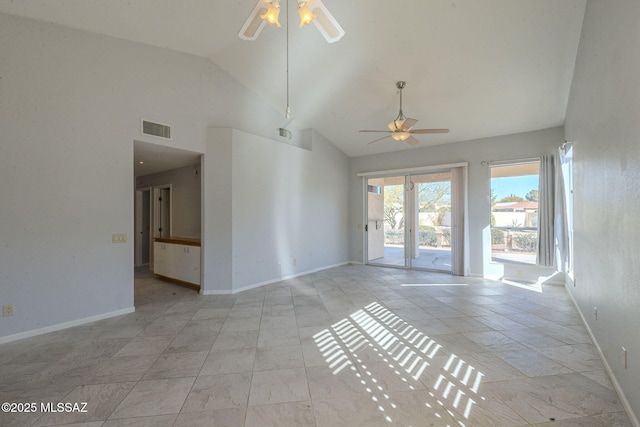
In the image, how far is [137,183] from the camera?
22.4 feet

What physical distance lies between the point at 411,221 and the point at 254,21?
5.40 meters

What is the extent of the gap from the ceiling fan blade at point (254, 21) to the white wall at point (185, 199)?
3676 millimetres

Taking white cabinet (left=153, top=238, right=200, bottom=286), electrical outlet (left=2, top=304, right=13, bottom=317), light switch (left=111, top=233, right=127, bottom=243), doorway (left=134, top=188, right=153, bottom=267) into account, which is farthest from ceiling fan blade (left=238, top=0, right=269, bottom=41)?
doorway (left=134, top=188, right=153, bottom=267)

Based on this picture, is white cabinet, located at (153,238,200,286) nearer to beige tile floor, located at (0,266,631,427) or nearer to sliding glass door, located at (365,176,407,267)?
beige tile floor, located at (0,266,631,427)

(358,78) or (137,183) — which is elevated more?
(358,78)

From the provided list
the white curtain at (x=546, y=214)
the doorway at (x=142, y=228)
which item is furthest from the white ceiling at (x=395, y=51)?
the doorway at (x=142, y=228)

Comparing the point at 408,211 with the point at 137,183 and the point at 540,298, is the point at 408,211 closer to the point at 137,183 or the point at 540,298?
the point at 540,298

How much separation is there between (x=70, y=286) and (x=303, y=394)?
3.12 metres

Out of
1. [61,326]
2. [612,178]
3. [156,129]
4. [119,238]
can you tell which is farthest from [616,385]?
Result: [156,129]

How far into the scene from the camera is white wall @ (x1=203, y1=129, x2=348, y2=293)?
4.40 metres

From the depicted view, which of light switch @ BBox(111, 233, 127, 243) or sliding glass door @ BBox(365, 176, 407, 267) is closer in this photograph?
light switch @ BBox(111, 233, 127, 243)

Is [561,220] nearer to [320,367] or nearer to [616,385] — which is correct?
[616,385]

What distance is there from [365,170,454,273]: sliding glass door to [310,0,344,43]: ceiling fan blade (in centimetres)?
473

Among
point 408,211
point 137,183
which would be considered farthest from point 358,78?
point 137,183
